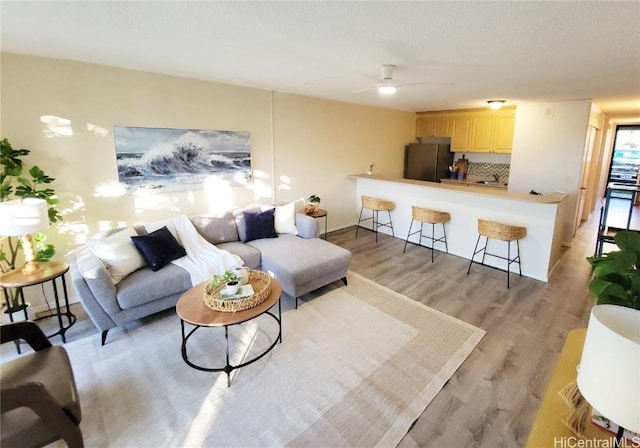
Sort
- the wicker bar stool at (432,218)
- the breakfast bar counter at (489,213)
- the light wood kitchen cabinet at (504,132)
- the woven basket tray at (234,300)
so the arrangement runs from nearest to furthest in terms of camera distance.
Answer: the woven basket tray at (234,300) → the breakfast bar counter at (489,213) → the wicker bar stool at (432,218) → the light wood kitchen cabinet at (504,132)

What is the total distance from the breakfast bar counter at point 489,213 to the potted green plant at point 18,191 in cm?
452

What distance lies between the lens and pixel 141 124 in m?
3.49

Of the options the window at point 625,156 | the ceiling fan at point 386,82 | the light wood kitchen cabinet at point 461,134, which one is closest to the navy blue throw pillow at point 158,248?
the ceiling fan at point 386,82

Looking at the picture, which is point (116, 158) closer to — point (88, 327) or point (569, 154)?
point (88, 327)

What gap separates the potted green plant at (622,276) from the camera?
44.6 inches

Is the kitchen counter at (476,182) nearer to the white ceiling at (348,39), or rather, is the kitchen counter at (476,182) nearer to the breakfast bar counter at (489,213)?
the breakfast bar counter at (489,213)

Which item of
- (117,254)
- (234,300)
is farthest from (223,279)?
(117,254)

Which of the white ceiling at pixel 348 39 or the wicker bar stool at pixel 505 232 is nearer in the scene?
the white ceiling at pixel 348 39

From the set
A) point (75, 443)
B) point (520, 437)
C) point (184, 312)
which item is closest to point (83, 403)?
point (75, 443)

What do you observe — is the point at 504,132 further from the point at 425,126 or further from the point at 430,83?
the point at 430,83

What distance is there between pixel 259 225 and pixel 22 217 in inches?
87.6

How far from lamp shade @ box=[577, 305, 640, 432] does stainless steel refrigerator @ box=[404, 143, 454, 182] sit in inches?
245

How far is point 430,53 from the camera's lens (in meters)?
2.60

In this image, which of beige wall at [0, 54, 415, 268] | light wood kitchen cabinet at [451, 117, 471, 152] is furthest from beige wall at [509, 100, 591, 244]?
beige wall at [0, 54, 415, 268]
